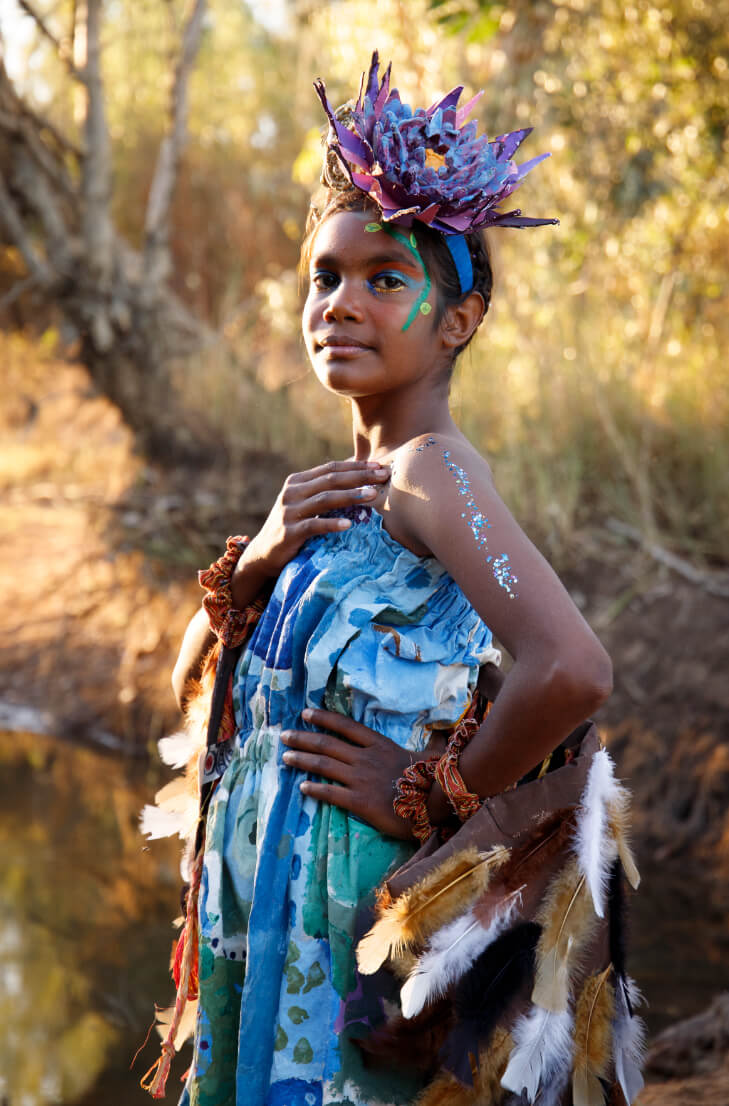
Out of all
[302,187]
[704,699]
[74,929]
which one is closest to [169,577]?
[74,929]

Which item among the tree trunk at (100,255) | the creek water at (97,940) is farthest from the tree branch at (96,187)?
the creek water at (97,940)

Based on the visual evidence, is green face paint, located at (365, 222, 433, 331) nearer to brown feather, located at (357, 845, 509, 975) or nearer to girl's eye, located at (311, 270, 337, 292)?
girl's eye, located at (311, 270, 337, 292)

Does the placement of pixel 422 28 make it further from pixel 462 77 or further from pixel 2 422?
pixel 2 422

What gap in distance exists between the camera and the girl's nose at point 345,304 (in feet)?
4.80

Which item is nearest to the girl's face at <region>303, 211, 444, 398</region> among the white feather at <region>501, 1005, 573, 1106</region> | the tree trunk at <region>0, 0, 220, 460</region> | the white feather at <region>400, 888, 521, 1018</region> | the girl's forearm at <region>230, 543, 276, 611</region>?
the girl's forearm at <region>230, 543, 276, 611</region>

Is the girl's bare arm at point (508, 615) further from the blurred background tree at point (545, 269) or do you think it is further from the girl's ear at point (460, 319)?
the blurred background tree at point (545, 269)

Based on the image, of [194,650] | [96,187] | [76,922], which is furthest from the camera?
[96,187]

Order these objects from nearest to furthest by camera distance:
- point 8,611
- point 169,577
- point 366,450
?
point 366,450 → point 169,577 → point 8,611

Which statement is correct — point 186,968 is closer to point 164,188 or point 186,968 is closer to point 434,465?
point 434,465

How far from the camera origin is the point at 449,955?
1340 mm

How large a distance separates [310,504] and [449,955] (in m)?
0.59

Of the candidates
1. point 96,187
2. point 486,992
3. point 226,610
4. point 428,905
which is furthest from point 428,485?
point 96,187

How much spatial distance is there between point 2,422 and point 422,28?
364 cm

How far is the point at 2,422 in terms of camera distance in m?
7.45
